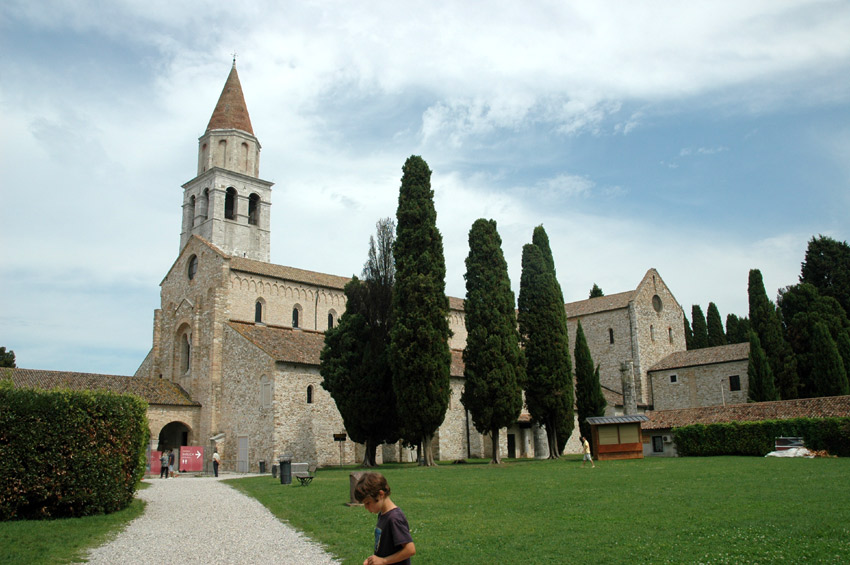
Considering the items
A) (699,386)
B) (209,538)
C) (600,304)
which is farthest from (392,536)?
(600,304)

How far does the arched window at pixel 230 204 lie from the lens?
5912cm

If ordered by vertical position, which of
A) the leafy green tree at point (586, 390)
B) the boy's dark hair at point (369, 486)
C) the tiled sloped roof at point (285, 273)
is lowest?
the boy's dark hair at point (369, 486)

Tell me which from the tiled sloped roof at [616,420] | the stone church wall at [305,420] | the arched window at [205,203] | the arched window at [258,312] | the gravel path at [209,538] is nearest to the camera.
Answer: the gravel path at [209,538]

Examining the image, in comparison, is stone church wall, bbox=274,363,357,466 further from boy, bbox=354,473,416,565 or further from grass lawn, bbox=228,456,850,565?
boy, bbox=354,473,416,565

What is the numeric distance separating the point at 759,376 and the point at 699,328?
91.6 ft

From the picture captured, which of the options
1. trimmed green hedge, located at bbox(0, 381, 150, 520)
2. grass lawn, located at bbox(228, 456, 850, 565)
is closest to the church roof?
grass lawn, located at bbox(228, 456, 850, 565)

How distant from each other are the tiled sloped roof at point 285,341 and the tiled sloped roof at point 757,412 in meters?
20.3

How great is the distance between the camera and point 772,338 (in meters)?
43.6

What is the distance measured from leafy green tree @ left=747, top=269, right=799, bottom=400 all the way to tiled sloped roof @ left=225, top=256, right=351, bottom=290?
29.6 m

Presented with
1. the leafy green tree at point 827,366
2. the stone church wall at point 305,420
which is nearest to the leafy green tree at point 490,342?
the stone church wall at point 305,420

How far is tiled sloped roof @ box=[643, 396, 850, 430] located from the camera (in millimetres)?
31875

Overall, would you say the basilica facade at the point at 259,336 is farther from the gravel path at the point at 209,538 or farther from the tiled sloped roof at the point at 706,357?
the gravel path at the point at 209,538

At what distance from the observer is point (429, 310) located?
101 feet

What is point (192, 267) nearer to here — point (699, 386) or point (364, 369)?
point (364, 369)
